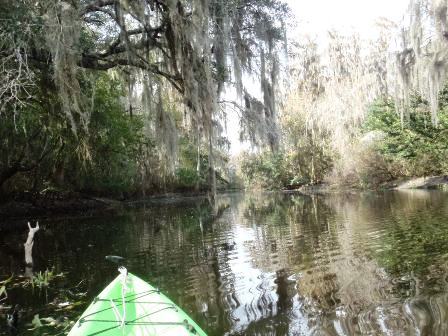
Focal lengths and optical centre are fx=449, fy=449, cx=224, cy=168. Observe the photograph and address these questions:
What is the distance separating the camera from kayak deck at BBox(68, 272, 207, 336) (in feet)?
11.7

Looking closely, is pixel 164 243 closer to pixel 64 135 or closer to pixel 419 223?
pixel 419 223

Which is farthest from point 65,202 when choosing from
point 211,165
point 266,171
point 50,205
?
point 266,171

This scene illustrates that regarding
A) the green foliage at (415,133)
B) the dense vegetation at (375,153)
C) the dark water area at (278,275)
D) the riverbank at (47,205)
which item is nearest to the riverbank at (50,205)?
the riverbank at (47,205)

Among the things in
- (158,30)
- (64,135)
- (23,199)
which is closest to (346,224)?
(158,30)

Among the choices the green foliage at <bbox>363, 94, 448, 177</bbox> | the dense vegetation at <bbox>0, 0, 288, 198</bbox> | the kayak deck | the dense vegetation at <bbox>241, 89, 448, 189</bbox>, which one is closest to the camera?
the kayak deck

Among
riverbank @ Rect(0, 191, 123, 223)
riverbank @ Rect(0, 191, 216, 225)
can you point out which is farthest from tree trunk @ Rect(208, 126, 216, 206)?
riverbank @ Rect(0, 191, 123, 223)

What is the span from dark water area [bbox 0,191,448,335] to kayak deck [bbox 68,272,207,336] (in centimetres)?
66

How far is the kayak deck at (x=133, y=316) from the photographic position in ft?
11.7

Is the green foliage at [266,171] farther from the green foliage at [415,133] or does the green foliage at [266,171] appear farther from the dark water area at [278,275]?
the dark water area at [278,275]

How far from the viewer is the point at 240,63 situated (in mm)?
10648

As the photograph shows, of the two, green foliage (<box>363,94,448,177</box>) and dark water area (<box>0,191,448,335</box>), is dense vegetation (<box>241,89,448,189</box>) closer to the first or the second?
green foliage (<box>363,94,448,177</box>)

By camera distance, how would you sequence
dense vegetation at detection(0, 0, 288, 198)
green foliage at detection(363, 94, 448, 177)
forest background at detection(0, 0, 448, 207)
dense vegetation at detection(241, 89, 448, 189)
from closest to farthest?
dense vegetation at detection(0, 0, 288, 198) → forest background at detection(0, 0, 448, 207) → green foliage at detection(363, 94, 448, 177) → dense vegetation at detection(241, 89, 448, 189)

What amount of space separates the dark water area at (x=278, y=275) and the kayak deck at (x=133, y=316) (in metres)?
0.66

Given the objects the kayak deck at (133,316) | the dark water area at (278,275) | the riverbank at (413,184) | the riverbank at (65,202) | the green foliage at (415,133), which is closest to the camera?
the kayak deck at (133,316)
